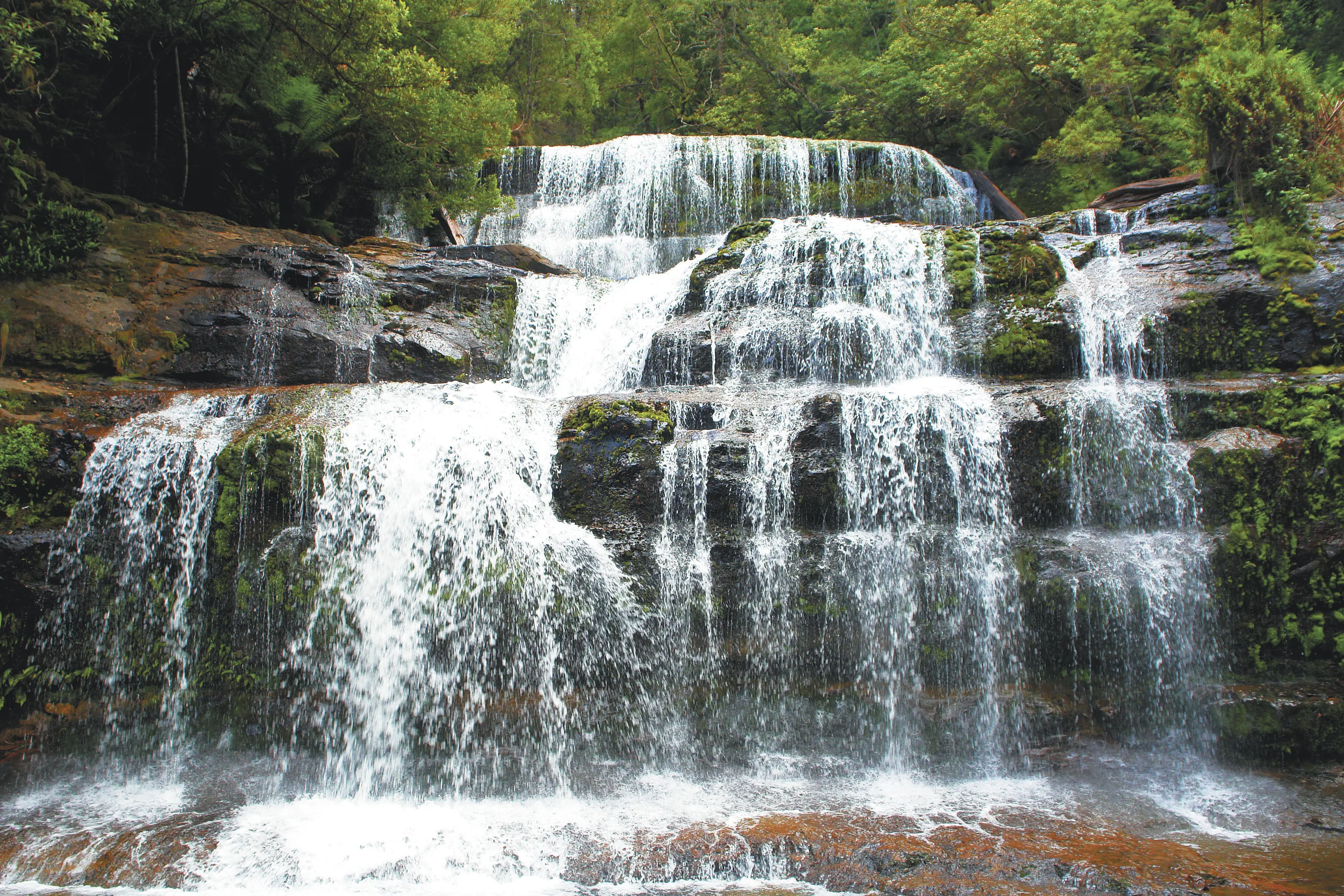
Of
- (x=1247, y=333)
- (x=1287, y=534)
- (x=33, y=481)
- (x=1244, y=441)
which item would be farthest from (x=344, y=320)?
(x=1247, y=333)

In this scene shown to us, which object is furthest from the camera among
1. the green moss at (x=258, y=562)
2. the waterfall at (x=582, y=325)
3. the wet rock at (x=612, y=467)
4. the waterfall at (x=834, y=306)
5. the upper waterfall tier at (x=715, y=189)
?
the upper waterfall tier at (x=715, y=189)

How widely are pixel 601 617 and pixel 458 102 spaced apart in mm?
9600

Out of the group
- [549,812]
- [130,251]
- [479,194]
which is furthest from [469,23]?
[549,812]

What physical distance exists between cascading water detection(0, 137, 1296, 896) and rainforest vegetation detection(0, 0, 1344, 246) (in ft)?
14.4

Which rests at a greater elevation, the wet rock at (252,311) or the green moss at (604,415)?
the wet rock at (252,311)

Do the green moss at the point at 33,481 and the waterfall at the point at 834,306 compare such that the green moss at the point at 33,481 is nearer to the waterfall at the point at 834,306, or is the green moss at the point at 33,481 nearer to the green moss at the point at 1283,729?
the waterfall at the point at 834,306

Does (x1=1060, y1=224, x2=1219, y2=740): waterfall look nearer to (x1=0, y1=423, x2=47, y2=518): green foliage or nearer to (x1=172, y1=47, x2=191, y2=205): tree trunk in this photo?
(x1=0, y1=423, x2=47, y2=518): green foliage

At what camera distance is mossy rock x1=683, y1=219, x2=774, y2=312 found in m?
10.3

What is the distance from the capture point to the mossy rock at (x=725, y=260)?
33.7 feet

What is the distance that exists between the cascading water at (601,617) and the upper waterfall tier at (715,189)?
8.89 meters

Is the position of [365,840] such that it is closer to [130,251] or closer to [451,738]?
[451,738]

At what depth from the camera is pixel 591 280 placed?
1138 centimetres

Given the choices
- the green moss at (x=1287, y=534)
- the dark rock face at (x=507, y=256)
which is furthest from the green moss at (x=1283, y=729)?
the dark rock face at (x=507, y=256)

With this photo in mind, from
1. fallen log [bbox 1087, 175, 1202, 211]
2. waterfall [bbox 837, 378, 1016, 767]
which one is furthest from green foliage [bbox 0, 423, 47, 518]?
fallen log [bbox 1087, 175, 1202, 211]
